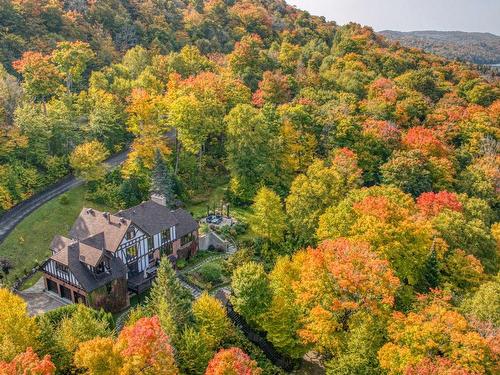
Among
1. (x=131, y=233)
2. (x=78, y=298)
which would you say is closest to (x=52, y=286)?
(x=78, y=298)

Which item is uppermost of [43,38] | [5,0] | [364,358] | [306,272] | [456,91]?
[5,0]

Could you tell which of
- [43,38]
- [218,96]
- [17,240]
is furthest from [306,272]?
[43,38]

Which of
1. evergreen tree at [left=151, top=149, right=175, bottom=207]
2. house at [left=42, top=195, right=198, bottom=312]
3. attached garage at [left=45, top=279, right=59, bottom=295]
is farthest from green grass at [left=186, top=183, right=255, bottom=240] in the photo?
attached garage at [left=45, top=279, right=59, bottom=295]

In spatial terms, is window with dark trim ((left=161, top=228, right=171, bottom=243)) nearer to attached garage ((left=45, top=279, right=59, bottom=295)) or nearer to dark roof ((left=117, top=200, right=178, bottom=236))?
dark roof ((left=117, top=200, right=178, bottom=236))

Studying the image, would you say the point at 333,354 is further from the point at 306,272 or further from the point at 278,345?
the point at 306,272

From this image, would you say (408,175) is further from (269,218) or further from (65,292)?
(65,292)

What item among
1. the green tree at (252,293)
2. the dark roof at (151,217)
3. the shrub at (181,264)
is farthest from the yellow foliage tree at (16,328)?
the shrub at (181,264)

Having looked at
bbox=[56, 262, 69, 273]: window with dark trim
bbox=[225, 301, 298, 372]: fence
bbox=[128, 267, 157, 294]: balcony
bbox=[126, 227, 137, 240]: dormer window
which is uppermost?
bbox=[126, 227, 137, 240]: dormer window
